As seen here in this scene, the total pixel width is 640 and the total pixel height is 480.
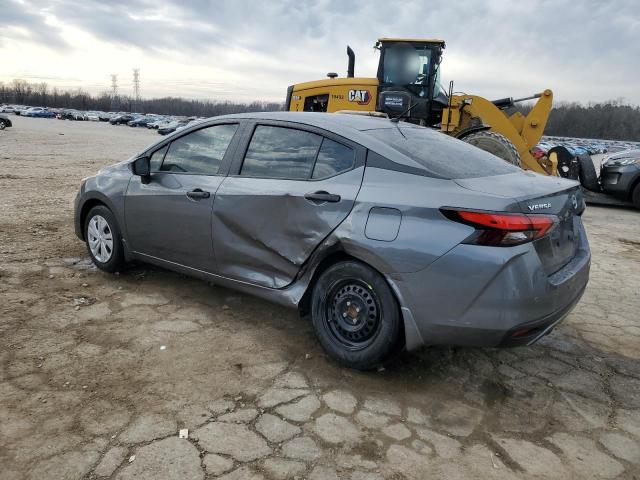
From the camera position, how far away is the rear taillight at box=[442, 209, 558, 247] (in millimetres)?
→ 2611

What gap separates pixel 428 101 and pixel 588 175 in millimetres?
4163

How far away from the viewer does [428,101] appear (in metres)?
10.8

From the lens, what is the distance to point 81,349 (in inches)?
131

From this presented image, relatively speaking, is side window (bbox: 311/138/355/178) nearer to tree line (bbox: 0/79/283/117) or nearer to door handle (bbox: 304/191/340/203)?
door handle (bbox: 304/191/340/203)

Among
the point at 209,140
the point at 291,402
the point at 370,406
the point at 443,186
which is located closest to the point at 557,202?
the point at 443,186

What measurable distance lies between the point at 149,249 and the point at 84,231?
104cm

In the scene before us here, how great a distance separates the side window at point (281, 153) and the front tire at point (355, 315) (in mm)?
729

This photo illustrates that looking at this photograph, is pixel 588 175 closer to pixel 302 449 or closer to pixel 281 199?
pixel 281 199

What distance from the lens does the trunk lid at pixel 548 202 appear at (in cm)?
275

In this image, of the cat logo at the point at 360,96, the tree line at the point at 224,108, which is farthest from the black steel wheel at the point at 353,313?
the tree line at the point at 224,108

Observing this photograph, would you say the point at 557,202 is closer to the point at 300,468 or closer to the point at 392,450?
the point at 392,450

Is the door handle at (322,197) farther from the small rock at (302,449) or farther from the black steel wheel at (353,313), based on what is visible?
the small rock at (302,449)

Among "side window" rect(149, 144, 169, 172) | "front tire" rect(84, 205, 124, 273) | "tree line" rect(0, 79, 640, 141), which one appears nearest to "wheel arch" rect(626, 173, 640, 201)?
"side window" rect(149, 144, 169, 172)

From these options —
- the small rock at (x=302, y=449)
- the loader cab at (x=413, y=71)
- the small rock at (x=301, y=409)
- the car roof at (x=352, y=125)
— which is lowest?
the small rock at (x=302, y=449)
